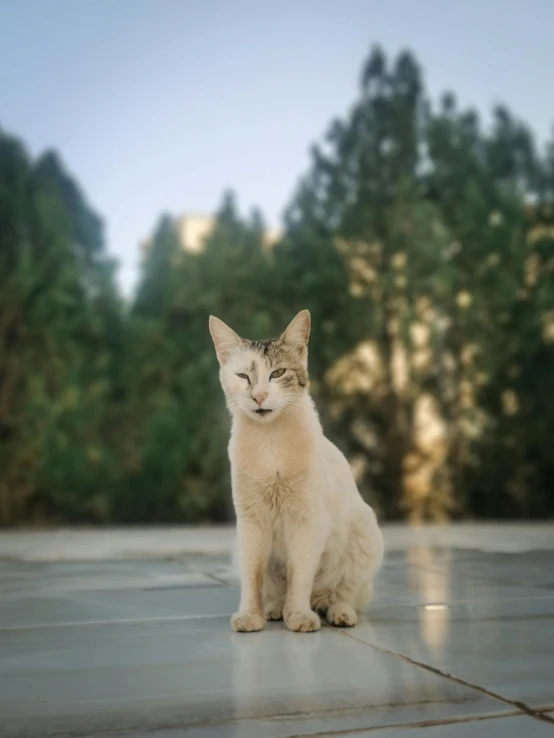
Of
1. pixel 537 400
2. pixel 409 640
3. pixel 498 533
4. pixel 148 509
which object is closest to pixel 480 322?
pixel 537 400

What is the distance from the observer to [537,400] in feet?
19.9

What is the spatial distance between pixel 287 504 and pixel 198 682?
2.12 ft

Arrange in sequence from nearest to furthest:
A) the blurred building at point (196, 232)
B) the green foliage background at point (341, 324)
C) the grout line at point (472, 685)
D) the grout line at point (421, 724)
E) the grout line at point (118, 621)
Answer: the grout line at point (421, 724) → the grout line at point (472, 685) → the grout line at point (118, 621) → the green foliage background at point (341, 324) → the blurred building at point (196, 232)

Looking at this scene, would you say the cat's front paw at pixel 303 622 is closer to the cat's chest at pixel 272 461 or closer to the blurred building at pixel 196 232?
the cat's chest at pixel 272 461

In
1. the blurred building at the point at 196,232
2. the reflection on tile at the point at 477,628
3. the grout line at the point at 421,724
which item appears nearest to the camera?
the grout line at the point at 421,724

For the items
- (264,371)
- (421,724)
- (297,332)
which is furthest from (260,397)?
(421,724)

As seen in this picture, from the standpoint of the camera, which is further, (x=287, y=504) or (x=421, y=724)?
(x=287, y=504)

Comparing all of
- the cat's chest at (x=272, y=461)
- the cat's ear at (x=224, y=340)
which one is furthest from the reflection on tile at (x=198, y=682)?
the cat's ear at (x=224, y=340)

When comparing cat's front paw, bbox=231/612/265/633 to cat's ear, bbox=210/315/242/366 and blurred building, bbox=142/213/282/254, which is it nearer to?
cat's ear, bbox=210/315/242/366

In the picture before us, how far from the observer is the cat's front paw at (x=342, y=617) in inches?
85.5

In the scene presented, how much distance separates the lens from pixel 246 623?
2.11m

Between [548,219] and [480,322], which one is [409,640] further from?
[548,219]

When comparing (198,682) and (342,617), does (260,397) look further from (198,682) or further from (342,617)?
(198,682)

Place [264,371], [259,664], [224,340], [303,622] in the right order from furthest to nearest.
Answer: [224,340] → [264,371] → [303,622] → [259,664]
